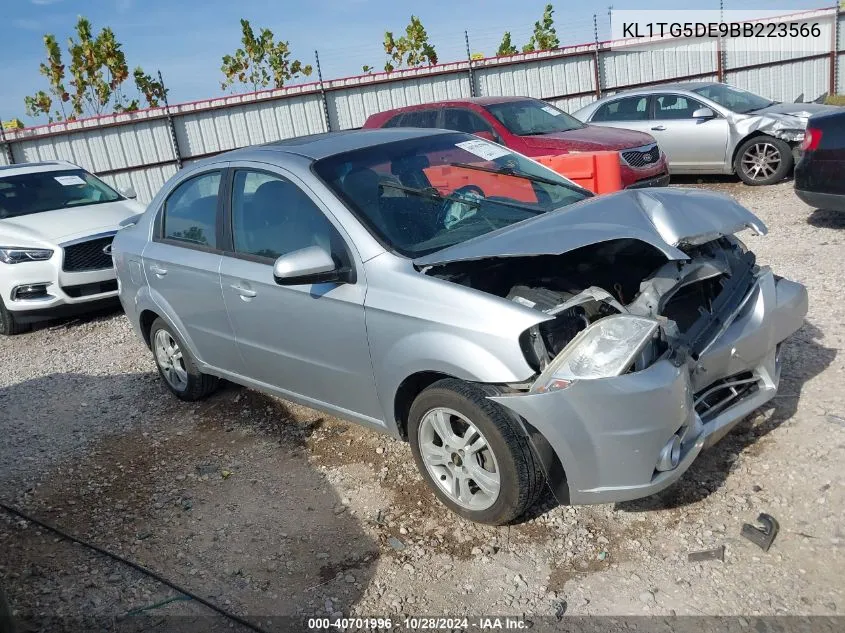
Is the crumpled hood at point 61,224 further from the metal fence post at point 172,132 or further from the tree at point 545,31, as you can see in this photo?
the tree at point 545,31

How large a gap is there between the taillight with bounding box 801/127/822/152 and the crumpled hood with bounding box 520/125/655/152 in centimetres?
257

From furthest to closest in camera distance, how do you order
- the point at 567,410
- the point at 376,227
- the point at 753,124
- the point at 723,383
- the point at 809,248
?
the point at 753,124
the point at 809,248
the point at 376,227
the point at 723,383
the point at 567,410

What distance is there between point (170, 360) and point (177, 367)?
109 mm

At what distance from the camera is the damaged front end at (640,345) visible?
2916 mm

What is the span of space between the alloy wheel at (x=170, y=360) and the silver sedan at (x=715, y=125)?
8.21 meters

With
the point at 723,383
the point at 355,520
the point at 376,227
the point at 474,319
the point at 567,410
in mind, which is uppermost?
the point at 376,227

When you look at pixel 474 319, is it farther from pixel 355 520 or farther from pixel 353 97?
pixel 353 97

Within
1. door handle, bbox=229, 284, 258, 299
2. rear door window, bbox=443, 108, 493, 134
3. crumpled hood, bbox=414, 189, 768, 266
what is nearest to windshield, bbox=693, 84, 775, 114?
rear door window, bbox=443, 108, 493, 134

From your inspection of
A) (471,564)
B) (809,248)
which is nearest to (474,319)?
(471,564)

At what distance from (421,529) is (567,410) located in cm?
107

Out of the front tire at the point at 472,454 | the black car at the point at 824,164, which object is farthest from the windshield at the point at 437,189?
the black car at the point at 824,164

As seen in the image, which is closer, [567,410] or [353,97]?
[567,410]

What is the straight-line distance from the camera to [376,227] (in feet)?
12.1

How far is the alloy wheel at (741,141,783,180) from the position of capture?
1020cm
